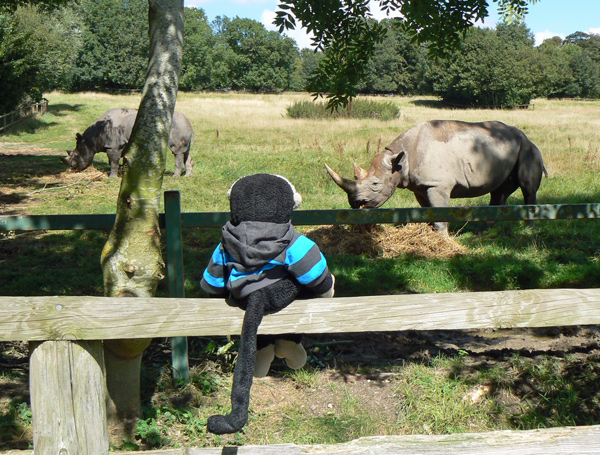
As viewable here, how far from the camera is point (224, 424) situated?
214 cm

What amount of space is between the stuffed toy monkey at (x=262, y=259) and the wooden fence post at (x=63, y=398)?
0.64m

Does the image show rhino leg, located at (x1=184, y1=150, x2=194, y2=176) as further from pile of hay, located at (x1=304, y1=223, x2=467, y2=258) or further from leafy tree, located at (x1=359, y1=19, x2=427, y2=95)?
leafy tree, located at (x1=359, y1=19, x2=427, y2=95)

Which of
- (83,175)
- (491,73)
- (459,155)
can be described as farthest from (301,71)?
(459,155)

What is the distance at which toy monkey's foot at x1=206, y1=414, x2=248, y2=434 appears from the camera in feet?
6.99

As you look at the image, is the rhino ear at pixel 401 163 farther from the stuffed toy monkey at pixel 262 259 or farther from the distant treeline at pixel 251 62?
the distant treeline at pixel 251 62

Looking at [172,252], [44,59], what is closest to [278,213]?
[172,252]

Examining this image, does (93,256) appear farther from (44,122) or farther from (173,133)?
(44,122)

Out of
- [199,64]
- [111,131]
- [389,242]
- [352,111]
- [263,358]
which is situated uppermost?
[199,64]

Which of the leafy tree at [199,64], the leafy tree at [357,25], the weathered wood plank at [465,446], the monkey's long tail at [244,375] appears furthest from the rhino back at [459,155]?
the leafy tree at [199,64]

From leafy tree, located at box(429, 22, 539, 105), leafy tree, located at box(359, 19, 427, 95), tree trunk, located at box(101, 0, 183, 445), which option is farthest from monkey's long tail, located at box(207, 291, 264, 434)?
leafy tree, located at box(359, 19, 427, 95)

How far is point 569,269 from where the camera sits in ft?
24.6

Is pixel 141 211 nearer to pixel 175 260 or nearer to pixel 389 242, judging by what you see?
pixel 175 260

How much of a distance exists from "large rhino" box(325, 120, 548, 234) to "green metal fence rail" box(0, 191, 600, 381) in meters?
3.59

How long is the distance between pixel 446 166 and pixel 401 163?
81 centimetres
